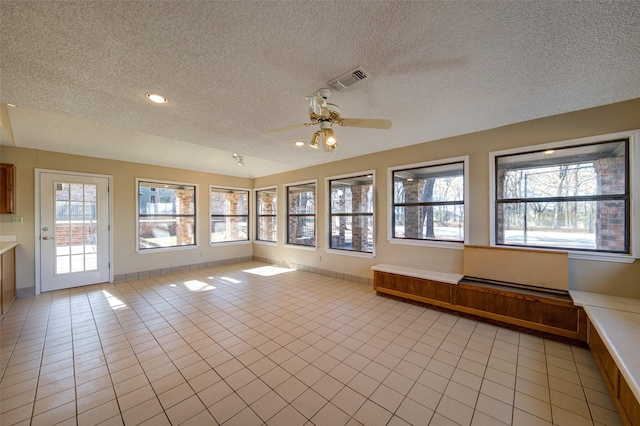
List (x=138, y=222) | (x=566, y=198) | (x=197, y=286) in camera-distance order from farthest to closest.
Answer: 1. (x=138, y=222)
2. (x=197, y=286)
3. (x=566, y=198)

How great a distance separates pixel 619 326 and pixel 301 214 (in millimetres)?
5097

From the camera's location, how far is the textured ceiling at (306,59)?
1.36m

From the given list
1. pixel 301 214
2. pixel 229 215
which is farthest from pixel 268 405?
pixel 229 215

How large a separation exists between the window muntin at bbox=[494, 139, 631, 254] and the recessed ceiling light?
4030mm

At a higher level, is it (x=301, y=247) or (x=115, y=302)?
(x=301, y=247)

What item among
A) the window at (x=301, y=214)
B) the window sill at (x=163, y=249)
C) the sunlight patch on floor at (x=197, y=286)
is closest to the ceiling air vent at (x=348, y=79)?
the window at (x=301, y=214)

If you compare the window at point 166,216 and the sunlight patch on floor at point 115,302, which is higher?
the window at point 166,216

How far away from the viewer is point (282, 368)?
2.16 metres

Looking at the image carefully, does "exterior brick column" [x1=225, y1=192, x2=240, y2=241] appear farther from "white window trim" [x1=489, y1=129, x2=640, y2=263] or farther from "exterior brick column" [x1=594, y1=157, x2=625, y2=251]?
"exterior brick column" [x1=594, y1=157, x2=625, y2=251]

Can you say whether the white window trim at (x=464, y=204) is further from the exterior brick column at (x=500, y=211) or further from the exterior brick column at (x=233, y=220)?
the exterior brick column at (x=233, y=220)

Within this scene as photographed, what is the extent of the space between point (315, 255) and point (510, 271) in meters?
3.54

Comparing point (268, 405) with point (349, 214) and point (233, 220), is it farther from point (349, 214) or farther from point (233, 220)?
point (233, 220)

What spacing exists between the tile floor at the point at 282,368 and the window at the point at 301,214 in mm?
2509

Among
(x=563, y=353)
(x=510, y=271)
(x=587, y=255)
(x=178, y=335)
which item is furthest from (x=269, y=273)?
(x=587, y=255)
